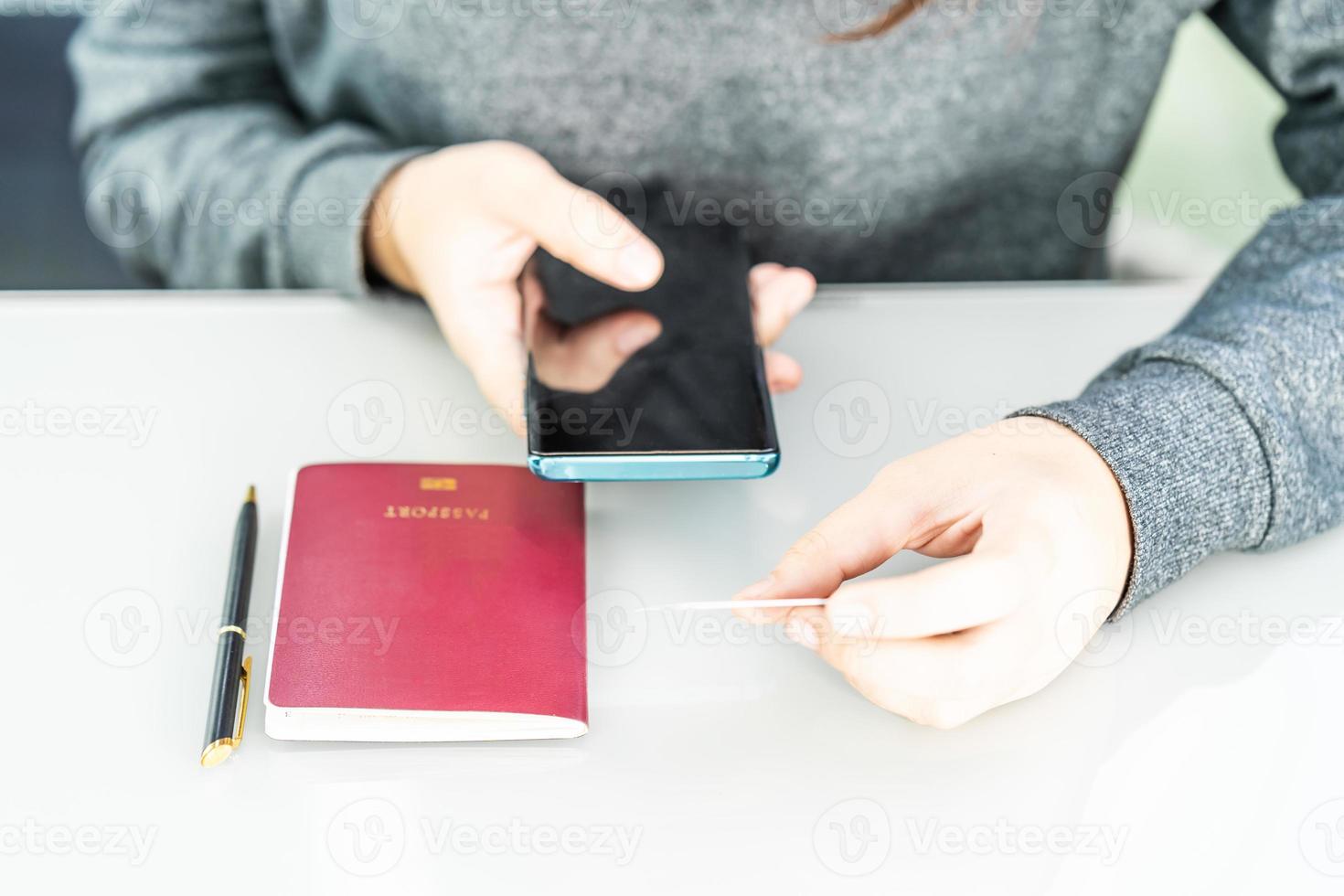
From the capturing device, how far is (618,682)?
50 cm

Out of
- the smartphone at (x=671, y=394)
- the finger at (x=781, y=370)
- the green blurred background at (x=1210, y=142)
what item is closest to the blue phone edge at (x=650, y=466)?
the smartphone at (x=671, y=394)

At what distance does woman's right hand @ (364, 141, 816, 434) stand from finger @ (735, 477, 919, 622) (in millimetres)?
139

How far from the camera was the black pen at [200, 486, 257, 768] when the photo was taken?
451mm

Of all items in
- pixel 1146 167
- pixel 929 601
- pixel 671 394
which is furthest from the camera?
pixel 1146 167

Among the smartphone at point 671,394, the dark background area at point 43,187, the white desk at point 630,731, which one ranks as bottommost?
the white desk at point 630,731

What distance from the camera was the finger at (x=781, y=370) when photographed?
614 mm

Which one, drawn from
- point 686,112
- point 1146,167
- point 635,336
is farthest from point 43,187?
point 1146,167

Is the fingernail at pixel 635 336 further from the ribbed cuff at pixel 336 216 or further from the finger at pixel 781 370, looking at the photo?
the ribbed cuff at pixel 336 216

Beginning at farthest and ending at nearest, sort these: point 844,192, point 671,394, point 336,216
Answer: point 844,192, point 336,216, point 671,394

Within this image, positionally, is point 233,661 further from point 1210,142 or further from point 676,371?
point 1210,142

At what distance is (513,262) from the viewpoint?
64 centimetres

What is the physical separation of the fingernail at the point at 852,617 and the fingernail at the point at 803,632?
2cm

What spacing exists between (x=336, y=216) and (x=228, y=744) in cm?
36

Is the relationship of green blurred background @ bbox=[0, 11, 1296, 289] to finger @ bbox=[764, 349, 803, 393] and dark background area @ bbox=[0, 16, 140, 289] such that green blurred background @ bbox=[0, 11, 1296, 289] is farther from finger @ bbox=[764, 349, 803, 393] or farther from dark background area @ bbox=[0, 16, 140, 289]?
finger @ bbox=[764, 349, 803, 393]
